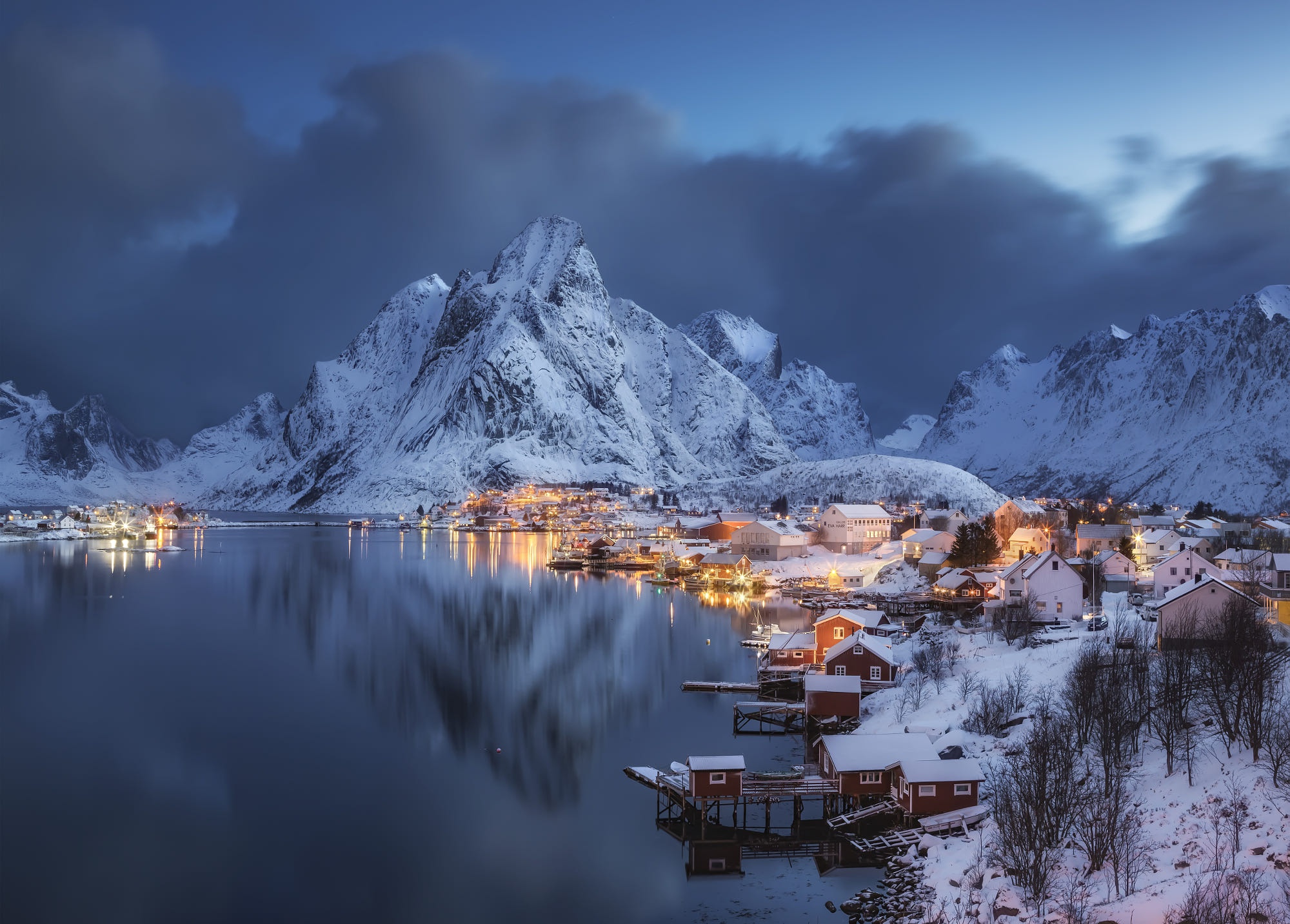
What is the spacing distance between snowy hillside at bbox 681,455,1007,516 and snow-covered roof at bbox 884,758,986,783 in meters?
114

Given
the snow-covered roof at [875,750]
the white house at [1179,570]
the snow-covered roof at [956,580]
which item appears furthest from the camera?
the snow-covered roof at [956,580]

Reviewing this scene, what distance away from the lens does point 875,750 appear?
2695 cm

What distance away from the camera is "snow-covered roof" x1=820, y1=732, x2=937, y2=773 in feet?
85.7

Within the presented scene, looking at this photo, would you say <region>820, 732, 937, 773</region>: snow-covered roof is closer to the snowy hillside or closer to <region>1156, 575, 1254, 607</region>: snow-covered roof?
<region>1156, 575, 1254, 607</region>: snow-covered roof

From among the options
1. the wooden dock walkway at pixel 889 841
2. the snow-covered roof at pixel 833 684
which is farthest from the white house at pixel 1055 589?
the wooden dock walkway at pixel 889 841

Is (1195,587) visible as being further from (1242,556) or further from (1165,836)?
(1242,556)

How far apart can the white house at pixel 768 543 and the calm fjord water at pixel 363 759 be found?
19.6 meters

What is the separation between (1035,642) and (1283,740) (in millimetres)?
19839

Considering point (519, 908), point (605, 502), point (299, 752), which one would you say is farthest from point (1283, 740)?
point (605, 502)

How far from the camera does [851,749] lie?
88.7 feet

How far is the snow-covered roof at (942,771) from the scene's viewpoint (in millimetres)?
24625

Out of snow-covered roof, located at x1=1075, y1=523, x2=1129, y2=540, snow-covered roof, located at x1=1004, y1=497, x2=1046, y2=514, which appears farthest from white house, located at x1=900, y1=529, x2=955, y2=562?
snow-covered roof, located at x1=1004, y1=497, x2=1046, y2=514

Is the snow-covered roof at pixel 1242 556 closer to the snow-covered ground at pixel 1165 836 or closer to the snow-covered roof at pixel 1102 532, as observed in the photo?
the snow-covered roof at pixel 1102 532

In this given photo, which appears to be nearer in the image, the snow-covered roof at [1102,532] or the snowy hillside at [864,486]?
the snow-covered roof at [1102,532]
